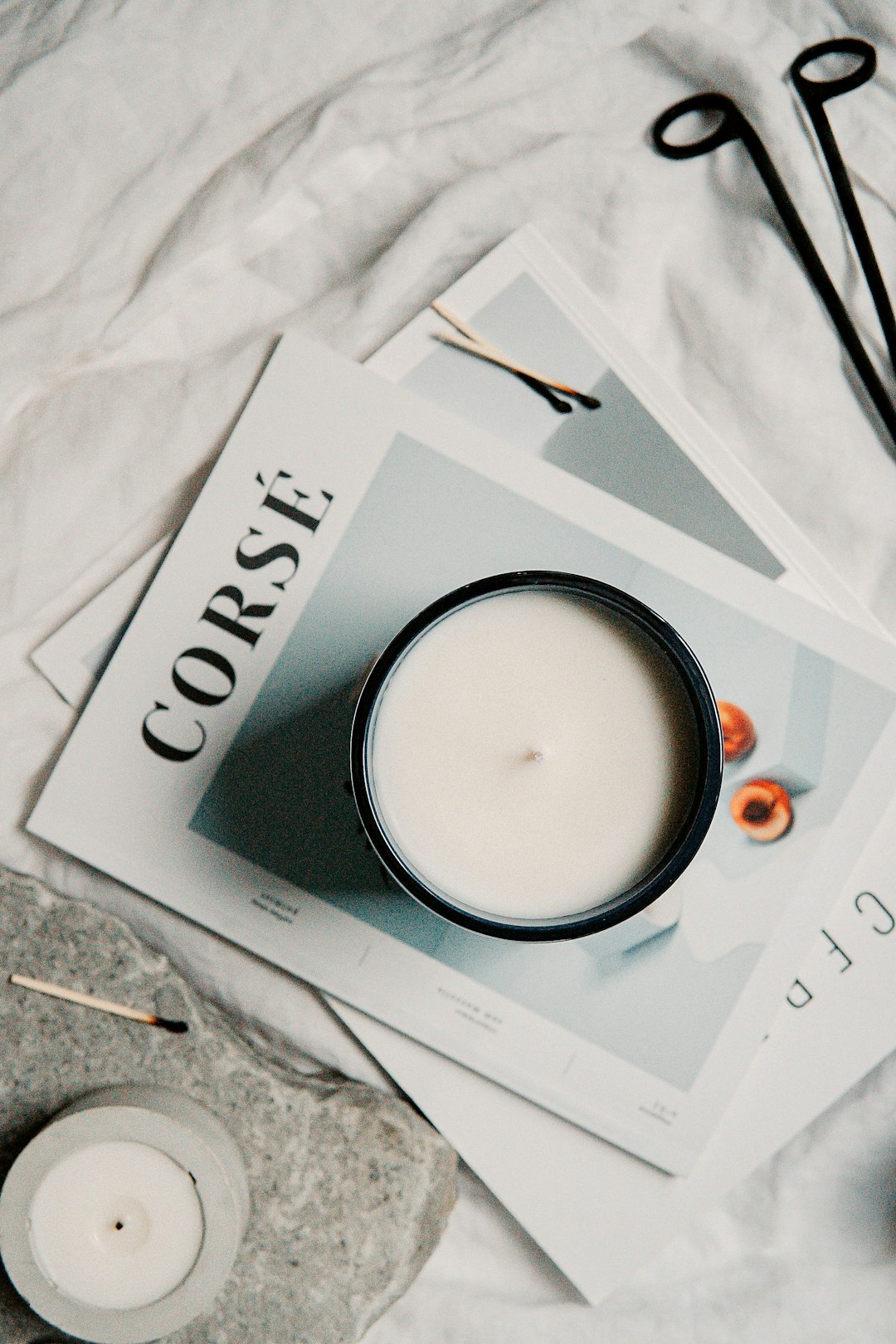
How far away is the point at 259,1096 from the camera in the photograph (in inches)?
20.6

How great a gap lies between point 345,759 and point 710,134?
1.38 feet

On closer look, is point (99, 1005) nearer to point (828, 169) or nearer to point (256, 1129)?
point (256, 1129)

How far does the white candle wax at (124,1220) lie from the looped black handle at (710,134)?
60 centimetres

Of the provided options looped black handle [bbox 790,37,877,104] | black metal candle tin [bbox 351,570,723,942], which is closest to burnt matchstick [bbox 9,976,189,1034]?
black metal candle tin [bbox 351,570,723,942]

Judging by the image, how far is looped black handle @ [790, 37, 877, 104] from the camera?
0.58 meters

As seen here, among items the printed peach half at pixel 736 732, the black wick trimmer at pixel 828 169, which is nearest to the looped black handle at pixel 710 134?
the black wick trimmer at pixel 828 169

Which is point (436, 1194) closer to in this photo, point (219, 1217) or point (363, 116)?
point (219, 1217)

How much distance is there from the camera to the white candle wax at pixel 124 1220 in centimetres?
46

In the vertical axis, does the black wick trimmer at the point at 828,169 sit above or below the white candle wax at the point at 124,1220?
above

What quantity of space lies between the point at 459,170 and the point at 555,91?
73 millimetres

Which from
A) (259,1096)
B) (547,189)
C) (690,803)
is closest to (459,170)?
(547,189)

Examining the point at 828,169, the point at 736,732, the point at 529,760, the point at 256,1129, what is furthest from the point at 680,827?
the point at 828,169

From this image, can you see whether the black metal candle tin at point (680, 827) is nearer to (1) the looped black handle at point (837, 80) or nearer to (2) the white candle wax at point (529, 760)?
(2) the white candle wax at point (529, 760)

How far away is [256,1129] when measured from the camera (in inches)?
20.5
